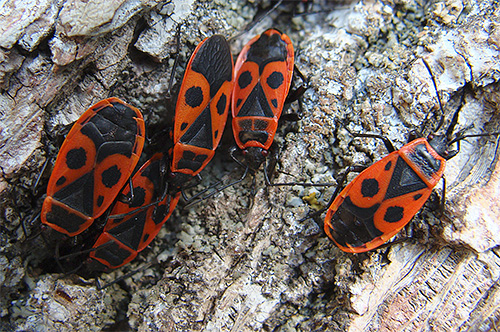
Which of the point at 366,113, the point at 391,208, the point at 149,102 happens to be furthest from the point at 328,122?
the point at 149,102

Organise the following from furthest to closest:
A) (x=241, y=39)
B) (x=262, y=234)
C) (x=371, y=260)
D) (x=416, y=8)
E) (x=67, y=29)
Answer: (x=241, y=39), (x=416, y=8), (x=262, y=234), (x=371, y=260), (x=67, y=29)

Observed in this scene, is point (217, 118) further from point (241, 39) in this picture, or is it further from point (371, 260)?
point (371, 260)

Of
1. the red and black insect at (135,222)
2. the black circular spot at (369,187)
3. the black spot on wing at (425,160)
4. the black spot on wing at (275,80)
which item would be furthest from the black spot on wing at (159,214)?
the black spot on wing at (425,160)

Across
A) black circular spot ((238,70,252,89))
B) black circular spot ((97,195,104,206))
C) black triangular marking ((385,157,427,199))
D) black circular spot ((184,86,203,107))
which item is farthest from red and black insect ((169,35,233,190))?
black triangular marking ((385,157,427,199))

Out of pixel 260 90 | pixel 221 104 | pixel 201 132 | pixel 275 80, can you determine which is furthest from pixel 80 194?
pixel 275 80

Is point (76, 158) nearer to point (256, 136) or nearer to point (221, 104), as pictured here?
point (221, 104)

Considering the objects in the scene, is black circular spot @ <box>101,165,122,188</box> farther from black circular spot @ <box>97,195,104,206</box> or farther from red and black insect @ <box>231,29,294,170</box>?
red and black insect @ <box>231,29,294,170</box>
